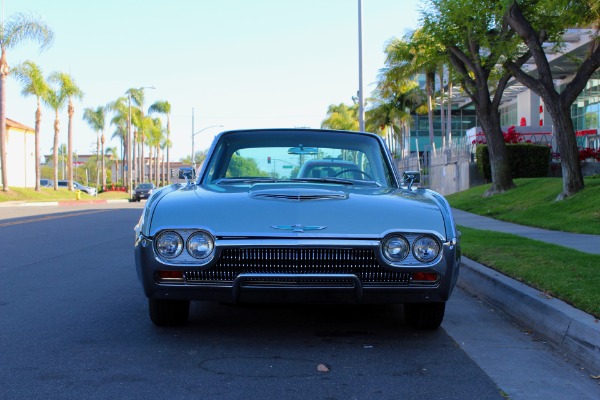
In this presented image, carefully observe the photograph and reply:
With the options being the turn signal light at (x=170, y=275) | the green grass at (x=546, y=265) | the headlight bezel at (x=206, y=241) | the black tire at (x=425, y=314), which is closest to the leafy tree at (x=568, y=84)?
the green grass at (x=546, y=265)

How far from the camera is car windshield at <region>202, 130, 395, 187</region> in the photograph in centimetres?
629

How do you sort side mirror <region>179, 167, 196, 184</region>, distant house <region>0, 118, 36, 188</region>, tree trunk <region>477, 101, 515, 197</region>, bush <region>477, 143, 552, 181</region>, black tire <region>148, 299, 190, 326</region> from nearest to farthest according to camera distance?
black tire <region>148, 299, 190, 326</region> → side mirror <region>179, 167, 196, 184</region> → tree trunk <region>477, 101, 515, 197</region> → bush <region>477, 143, 552, 181</region> → distant house <region>0, 118, 36, 188</region>

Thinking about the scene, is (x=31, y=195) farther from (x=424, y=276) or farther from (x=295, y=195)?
(x=424, y=276)

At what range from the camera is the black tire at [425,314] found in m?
5.46

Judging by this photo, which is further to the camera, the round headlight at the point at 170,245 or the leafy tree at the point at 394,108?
the leafy tree at the point at 394,108

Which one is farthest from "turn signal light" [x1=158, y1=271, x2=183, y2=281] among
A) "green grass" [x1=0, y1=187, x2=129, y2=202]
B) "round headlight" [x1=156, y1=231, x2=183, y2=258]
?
"green grass" [x1=0, y1=187, x2=129, y2=202]

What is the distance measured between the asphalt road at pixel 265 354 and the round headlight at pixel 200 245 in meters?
0.68

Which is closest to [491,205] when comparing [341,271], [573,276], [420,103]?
[573,276]

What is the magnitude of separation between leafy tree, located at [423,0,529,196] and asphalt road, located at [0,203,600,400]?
12.5 m

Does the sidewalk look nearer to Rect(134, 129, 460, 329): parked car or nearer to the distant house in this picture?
Rect(134, 129, 460, 329): parked car

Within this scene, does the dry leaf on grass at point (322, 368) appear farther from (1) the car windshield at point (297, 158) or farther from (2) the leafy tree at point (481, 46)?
(2) the leafy tree at point (481, 46)

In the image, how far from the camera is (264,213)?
4816 mm

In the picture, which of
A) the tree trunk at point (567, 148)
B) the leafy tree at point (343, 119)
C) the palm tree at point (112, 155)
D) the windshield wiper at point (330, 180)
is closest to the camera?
the windshield wiper at point (330, 180)

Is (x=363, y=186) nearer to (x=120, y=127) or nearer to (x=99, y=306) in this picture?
(x=99, y=306)
